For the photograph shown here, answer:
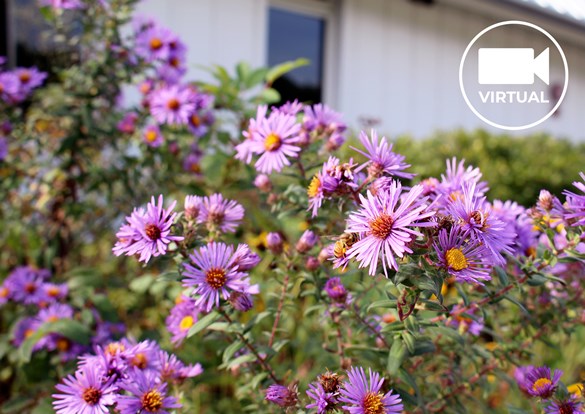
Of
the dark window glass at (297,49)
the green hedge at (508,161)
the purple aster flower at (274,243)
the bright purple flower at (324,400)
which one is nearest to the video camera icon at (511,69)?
the purple aster flower at (274,243)

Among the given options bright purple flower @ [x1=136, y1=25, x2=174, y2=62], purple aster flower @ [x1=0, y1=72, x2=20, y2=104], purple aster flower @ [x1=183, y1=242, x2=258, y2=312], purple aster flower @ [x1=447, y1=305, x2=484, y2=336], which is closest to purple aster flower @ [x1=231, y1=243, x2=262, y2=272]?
purple aster flower @ [x1=183, y1=242, x2=258, y2=312]

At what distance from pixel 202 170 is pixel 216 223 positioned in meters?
Result: 1.02

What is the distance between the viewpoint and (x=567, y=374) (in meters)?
1.96

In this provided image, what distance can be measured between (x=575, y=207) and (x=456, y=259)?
26 cm

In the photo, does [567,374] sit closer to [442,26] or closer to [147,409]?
[147,409]

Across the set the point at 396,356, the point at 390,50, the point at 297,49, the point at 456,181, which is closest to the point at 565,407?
the point at 396,356

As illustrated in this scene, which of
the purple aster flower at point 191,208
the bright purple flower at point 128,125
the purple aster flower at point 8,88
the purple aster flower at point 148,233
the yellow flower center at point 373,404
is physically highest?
the purple aster flower at point 8,88

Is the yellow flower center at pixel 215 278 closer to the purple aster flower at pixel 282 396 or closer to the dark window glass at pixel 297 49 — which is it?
the purple aster flower at pixel 282 396

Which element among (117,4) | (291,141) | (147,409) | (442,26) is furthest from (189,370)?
(442,26)

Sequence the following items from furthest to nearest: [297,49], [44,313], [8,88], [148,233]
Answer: [297,49], [8,88], [44,313], [148,233]

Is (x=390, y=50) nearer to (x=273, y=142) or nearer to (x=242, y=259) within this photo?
(x=273, y=142)

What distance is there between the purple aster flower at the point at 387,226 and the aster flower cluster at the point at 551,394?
0.35m

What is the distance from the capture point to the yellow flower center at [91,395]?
2.77 ft

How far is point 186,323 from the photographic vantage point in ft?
3.50
